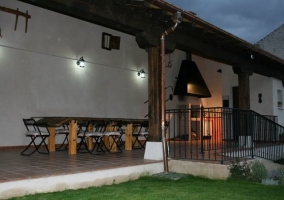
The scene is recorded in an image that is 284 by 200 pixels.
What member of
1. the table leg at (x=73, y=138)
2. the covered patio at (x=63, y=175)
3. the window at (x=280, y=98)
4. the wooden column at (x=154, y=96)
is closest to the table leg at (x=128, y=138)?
the table leg at (x=73, y=138)

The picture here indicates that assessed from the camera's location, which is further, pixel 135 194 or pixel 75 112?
pixel 75 112

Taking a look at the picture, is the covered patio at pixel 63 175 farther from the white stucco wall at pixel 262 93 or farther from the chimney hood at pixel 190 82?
the white stucco wall at pixel 262 93

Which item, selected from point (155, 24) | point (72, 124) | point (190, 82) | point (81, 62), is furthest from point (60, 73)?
point (190, 82)

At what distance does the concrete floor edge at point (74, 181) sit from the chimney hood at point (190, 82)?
678 cm

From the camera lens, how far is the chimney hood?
11.7m

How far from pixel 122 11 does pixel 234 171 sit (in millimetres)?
3069

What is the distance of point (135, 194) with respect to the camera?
12.1ft

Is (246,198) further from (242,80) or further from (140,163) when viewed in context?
(242,80)

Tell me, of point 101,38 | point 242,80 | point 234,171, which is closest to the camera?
point 234,171

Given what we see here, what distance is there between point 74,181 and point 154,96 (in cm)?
229

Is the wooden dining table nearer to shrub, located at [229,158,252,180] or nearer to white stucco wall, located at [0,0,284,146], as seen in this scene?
white stucco wall, located at [0,0,284,146]

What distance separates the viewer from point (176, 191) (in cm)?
391

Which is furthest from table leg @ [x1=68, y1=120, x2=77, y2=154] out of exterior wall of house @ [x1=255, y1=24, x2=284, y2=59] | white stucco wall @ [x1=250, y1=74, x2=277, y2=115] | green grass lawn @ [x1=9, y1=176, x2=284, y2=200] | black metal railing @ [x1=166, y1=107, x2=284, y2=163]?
exterior wall of house @ [x1=255, y1=24, x2=284, y2=59]

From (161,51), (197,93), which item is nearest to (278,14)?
(197,93)
